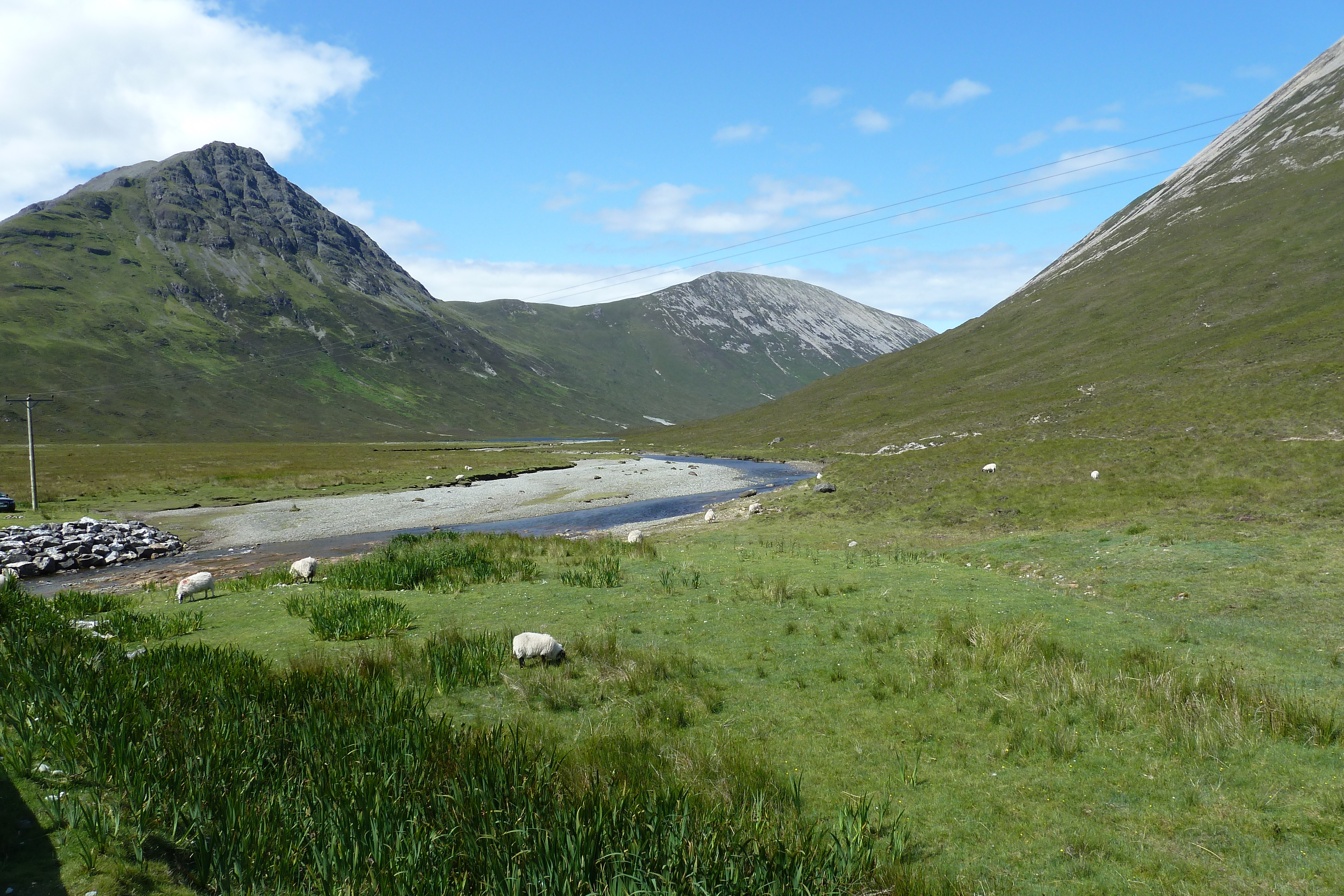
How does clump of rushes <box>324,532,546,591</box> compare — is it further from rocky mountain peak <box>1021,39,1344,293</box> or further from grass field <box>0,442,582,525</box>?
rocky mountain peak <box>1021,39,1344,293</box>

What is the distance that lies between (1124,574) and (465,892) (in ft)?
65.7

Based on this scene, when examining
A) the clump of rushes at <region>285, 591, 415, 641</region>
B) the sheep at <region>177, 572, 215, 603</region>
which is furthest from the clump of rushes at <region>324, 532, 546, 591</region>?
the sheep at <region>177, 572, 215, 603</region>

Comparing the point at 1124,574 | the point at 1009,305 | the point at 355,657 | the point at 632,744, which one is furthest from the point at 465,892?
the point at 1009,305

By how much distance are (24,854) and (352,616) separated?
8666 mm

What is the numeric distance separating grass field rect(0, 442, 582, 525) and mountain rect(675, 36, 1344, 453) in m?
60.1

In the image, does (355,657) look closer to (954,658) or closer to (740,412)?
(954,658)

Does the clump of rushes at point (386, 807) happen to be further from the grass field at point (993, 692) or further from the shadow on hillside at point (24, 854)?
the grass field at point (993, 692)

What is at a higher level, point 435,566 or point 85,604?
point 85,604

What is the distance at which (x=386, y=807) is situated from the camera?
6074mm

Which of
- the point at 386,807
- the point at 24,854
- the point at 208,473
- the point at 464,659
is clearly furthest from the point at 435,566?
the point at 208,473

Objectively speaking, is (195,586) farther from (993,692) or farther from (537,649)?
(993,692)

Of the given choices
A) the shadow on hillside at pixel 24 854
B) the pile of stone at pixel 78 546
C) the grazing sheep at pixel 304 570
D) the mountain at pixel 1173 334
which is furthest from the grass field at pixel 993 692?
the mountain at pixel 1173 334

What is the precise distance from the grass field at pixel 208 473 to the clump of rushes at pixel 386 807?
152 feet

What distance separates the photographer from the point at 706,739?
8.88 m
